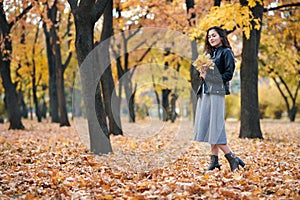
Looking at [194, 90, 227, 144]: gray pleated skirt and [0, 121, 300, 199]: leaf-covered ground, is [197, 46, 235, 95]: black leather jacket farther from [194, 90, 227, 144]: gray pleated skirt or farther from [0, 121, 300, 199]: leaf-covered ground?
[0, 121, 300, 199]: leaf-covered ground

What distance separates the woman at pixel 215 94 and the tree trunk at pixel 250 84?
6.37m

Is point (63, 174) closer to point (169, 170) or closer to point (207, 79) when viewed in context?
point (169, 170)

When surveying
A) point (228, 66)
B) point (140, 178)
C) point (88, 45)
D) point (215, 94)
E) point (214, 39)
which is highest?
point (88, 45)

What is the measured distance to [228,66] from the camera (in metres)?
5.92

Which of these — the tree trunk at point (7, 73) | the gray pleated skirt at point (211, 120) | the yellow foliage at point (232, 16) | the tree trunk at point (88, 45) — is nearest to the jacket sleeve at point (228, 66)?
the gray pleated skirt at point (211, 120)

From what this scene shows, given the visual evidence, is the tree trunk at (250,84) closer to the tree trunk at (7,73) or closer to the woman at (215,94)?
the woman at (215,94)

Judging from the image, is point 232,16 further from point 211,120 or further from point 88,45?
point 211,120

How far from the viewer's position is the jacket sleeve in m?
5.88

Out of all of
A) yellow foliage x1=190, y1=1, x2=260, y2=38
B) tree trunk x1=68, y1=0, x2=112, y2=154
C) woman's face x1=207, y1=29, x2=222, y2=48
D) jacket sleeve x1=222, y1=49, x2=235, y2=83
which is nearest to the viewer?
jacket sleeve x1=222, y1=49, x2=235, y2=83

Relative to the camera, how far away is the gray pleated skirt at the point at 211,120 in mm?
5957

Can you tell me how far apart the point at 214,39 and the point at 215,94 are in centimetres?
86

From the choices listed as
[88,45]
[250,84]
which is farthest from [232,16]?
[88,45]

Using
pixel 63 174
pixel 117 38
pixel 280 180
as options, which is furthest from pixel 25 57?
pixel 280 180

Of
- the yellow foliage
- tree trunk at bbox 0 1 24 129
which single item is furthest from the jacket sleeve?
tree trunk at bbox 0 1 24 129
